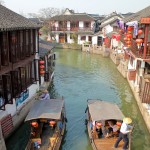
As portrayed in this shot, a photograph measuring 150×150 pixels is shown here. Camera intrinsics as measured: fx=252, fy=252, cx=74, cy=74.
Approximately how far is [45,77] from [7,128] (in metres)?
11.7

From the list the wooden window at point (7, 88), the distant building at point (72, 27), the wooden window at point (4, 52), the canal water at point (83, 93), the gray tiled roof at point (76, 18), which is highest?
the gray tiled roof at point (76, 18)

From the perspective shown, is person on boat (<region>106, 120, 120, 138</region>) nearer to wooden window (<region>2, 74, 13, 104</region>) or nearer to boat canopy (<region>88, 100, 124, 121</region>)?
boat canopy (<region>88, 100, 124, 121</region>)

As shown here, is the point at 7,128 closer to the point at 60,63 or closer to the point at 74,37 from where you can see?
the point at 60,63

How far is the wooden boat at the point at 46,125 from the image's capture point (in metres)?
15.7

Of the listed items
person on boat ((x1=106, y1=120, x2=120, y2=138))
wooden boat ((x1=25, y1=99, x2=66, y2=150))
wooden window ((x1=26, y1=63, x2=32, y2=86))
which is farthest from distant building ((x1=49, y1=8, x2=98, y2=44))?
person on boat ((x1=106, y1=120, x2=120, y2=138))

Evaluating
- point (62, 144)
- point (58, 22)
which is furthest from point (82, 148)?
point (58, 22)

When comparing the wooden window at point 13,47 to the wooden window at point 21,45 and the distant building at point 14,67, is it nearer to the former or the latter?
the distant building at point 14,67

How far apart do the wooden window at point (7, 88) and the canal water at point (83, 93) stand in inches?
108

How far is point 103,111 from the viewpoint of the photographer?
1731cm

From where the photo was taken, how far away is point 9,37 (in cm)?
1738

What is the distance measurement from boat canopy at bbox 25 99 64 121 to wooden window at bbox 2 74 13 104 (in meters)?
1.78

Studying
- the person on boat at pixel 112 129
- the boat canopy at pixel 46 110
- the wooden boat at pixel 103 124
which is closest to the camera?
the wooden boat at pixel 103 124

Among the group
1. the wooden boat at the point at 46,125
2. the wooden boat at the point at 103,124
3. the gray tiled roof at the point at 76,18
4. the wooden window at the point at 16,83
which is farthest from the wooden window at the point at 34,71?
the gray tiled roof at the point at 76,18

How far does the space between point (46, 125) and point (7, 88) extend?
12.8ft
